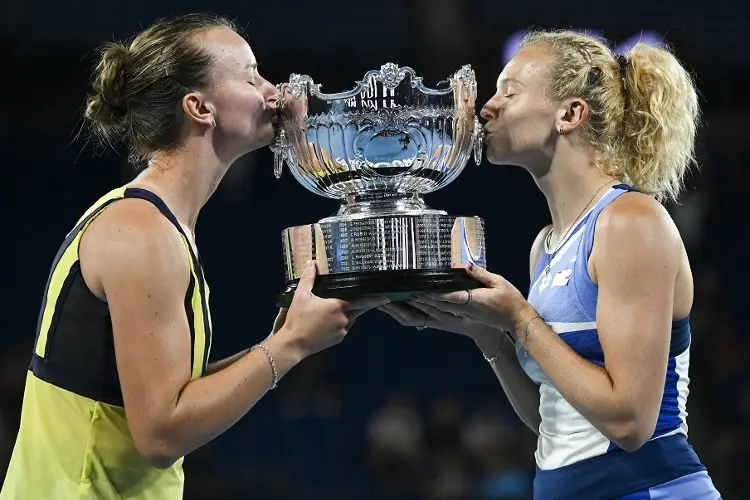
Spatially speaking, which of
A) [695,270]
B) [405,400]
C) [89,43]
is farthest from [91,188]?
[695,270]

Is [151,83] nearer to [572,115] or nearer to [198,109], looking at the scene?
[198,109]

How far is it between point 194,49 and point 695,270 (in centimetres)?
373

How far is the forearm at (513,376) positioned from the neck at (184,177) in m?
0.63

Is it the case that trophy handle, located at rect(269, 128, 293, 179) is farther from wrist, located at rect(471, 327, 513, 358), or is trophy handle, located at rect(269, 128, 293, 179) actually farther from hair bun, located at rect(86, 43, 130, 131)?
wrist, located at rect(471, 327, 513, 358)

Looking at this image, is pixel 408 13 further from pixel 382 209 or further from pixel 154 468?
pixel 154 468

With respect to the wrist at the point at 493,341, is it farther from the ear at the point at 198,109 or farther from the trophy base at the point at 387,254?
the ear at the point at 198,109

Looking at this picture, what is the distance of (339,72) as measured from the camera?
17.5ft

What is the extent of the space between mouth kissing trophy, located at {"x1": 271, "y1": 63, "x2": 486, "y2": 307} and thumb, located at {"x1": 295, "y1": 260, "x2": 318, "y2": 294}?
15 millimetres

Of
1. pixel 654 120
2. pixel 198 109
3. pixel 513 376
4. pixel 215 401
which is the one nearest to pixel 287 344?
pixel 215 401

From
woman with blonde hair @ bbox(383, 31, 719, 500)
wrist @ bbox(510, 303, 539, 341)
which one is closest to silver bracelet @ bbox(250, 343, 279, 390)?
woman with blonde hair @ bbox(383, 31, 719, 500)

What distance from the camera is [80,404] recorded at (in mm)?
1692

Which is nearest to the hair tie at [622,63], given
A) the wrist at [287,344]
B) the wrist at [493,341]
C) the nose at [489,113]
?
the nose at [489,113]

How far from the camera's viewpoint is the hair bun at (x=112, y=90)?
6.18 ft

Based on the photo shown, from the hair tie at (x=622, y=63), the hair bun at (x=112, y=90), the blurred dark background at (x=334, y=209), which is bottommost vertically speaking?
the blurred dark background at (x=334, y=209)
